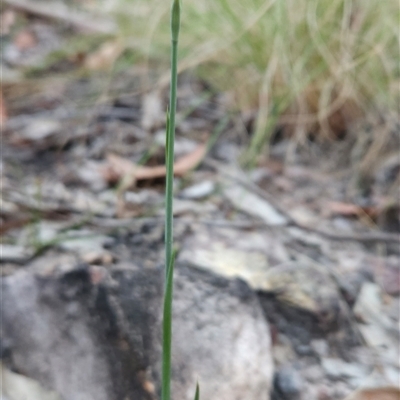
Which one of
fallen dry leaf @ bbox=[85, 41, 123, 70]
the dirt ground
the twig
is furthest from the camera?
the twig

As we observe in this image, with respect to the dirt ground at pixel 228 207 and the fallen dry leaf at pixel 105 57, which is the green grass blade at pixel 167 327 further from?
the fallen dry leaf at pixel 105 57

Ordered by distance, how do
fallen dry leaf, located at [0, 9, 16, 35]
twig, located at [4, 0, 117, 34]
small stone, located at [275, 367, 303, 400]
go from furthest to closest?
twig, located at [4, 0, 117, 34], fallen dry leaf, located at [0, 9, 16, 35], small stone, located at [275, 367, 303, 400]

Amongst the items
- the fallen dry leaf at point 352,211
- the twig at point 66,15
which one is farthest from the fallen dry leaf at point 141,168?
the twig at point 66,15

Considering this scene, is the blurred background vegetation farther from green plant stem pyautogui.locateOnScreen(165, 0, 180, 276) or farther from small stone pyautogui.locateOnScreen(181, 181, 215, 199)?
green plant stem pyautogui.locateOnScreen(165, 0, 180, 276)

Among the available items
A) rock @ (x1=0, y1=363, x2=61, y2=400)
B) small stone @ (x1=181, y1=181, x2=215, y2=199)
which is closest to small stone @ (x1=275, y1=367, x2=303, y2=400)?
rock @ (x1=0, y1=363, x2=61, y2=400)

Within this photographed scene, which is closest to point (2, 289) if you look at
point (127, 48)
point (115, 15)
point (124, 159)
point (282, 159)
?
point (124, 159)

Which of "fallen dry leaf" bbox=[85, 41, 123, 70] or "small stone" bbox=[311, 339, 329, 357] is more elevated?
"fallen dry leaf" bbox=[85, 41, 123, 70]

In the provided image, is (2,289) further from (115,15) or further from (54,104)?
(115,15)
